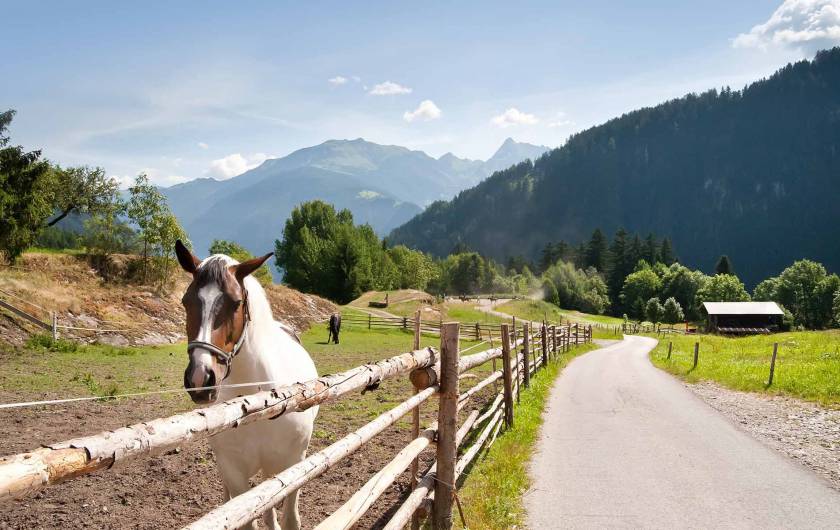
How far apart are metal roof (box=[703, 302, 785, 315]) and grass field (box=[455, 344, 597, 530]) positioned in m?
67.5

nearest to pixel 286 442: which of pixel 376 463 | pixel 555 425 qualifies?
pixel 376 463

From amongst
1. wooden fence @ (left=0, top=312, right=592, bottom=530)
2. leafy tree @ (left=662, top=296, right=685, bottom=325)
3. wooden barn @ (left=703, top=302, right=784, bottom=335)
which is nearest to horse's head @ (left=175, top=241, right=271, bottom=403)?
wooden fence @ (left=0, top=312, right=592, bottom=530)

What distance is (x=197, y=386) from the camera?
3.05 meters

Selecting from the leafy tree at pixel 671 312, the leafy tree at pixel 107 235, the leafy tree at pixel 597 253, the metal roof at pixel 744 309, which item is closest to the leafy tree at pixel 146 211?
the leafy tree at pixel 107 235

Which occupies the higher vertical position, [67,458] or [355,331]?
[67,458]

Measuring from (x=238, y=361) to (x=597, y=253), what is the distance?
12679 cm

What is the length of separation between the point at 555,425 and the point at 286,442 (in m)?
7.33

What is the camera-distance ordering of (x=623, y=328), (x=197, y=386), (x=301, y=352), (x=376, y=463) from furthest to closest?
(x=623, y=328) → (x=376, y=463) → (x=301, y=352) → (x=197, y=386)

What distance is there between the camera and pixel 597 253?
122688mm

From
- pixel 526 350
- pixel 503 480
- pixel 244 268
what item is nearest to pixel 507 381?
pixel 503 480

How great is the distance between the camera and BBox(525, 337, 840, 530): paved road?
5512 millimetres

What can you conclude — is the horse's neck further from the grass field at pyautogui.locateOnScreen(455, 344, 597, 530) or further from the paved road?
the paved road

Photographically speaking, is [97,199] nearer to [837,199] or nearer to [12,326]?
[12,326]

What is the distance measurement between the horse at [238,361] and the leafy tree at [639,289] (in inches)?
3978
